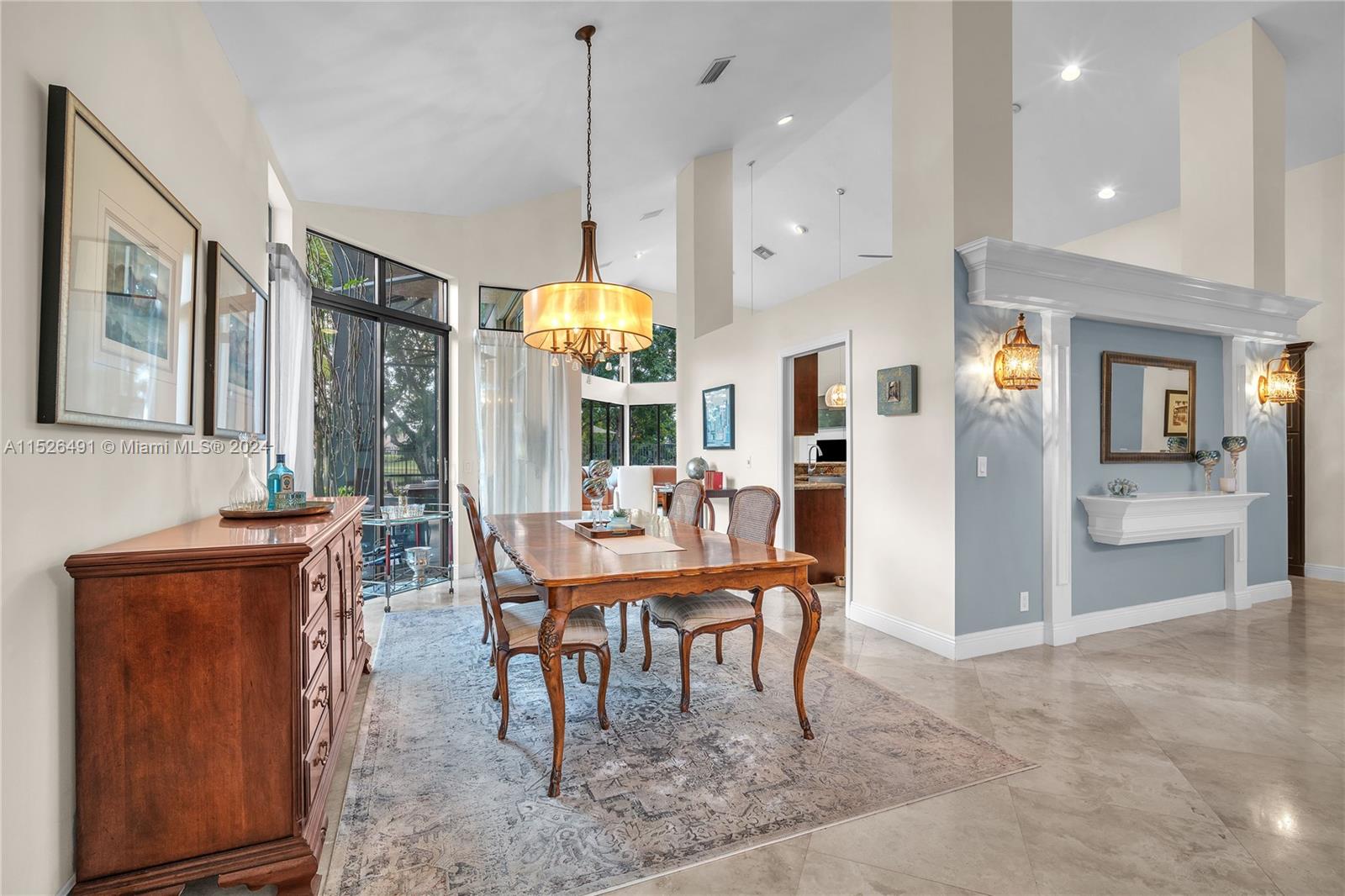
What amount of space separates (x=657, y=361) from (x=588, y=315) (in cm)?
979

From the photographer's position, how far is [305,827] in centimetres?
164

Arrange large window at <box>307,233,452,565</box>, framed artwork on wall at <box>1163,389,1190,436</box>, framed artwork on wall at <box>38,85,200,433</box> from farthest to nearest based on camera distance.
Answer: large window at <box>307,233,452,565</box> → framed artwork on wall at <box>1163,389,1190,436</box> → framed artwork on wall at <box>38,85,200,433</box>

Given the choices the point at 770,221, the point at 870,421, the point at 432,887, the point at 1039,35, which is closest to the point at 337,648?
the point at 432,887

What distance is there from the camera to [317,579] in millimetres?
1916

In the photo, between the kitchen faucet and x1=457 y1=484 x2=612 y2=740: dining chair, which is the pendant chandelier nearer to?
x1=457 y1=484 x2=612 y2=740: dining chair

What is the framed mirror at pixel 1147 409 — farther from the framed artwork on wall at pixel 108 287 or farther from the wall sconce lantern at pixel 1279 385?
the framed artwork on wall at pixel 108 287

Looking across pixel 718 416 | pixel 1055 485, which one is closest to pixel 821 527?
pixel 718 416

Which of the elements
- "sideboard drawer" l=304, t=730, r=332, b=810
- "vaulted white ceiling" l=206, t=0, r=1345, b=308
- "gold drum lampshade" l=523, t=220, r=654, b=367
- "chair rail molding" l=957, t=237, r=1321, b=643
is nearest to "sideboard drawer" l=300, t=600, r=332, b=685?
"sideboard drawer" l=304, t=730, r=332, b=810

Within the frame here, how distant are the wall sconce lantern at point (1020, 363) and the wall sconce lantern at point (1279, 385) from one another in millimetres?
2699

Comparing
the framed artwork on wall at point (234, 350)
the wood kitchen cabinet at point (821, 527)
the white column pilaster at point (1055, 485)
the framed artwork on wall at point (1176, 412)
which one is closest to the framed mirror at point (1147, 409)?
the framed artwork on wall at point (1176, 412)

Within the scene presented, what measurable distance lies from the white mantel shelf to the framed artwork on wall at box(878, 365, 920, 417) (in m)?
1.31

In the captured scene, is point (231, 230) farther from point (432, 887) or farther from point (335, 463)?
point (432, 887)

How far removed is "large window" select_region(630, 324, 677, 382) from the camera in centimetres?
1257

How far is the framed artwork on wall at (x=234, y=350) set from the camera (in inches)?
93.8
